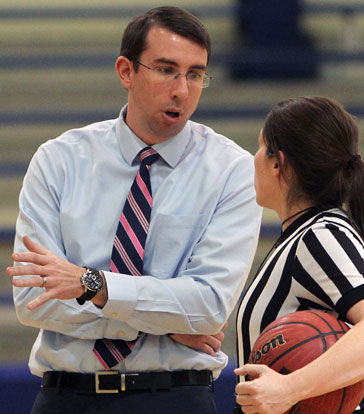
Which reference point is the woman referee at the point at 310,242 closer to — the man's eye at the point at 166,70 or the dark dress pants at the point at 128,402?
the dark dress pants at the point at 128,402

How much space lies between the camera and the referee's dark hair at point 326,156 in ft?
5.46

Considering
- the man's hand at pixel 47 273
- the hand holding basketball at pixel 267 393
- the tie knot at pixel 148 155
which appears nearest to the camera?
the hand holding basketball at pixel 267 393

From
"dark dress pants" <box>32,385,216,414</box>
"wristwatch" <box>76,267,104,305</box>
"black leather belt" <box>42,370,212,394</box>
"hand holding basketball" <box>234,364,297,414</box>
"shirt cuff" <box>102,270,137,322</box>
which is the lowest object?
"dark dress pants" <box>32,385,216,414</box>

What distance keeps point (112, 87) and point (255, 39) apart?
1.08 metres

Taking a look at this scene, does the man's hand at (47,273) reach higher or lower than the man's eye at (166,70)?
lower

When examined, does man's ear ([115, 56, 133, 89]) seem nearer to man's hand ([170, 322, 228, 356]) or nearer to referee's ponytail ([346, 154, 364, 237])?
man's hand ([170, 322, 228, 356])

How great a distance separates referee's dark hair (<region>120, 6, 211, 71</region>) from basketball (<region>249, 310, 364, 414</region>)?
38.0 inches

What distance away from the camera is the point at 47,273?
1853mm

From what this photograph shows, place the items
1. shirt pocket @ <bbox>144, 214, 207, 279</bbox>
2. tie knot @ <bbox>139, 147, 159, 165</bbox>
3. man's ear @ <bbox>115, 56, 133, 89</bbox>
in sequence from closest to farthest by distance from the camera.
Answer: shirt pocket @ <bbox>144, 214, 207, 279</bbox>, tie knot @ <bbox>139, 147, 159, 165</bbox>, man's ear @ <bbox>115, 56, 133, 89</bbox>

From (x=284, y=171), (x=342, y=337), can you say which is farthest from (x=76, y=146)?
(x=342, y=337)

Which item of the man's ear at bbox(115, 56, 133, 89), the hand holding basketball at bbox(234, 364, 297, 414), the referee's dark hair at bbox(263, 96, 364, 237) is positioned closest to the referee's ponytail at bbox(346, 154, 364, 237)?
the referee's dark hair at bbox(263, 96, 364, 237)

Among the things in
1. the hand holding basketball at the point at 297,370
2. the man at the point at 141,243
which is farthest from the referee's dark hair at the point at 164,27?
the hand holding basketball at the point at 297,370

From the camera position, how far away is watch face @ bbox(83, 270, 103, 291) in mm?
1905

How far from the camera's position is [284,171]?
174 centimetres
